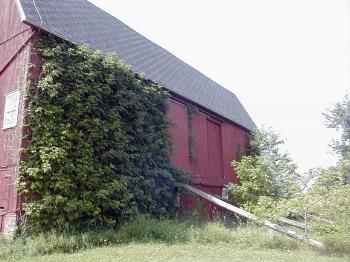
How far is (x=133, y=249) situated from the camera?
7.94 meters

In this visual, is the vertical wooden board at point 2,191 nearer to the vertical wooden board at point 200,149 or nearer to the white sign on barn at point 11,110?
the white sign on barn at point 11,110

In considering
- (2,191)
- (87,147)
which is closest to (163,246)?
(87,147)

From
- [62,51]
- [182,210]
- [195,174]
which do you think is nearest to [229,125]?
[195,174]

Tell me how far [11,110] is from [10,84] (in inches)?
37.0

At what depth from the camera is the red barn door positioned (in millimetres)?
17719

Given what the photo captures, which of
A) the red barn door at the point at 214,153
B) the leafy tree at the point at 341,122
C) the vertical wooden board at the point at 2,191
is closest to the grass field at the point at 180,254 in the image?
the vertical wooden board at the point at 2,191

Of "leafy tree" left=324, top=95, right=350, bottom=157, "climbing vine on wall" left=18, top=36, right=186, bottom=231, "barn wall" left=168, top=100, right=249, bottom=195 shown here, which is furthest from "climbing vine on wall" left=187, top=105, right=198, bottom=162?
"leafy tree" left=324, top=95, right=350, bottom=157

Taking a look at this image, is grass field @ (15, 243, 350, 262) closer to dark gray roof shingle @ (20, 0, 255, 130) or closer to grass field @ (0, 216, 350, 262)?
grass field @ (0, 216, 350, 262)

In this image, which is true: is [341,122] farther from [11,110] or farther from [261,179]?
[11,110]

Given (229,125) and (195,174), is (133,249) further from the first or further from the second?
(229,125)

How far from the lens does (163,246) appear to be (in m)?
8.35

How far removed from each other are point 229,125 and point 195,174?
17.7 feet

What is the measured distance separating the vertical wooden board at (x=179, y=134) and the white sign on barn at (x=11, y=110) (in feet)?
19.8

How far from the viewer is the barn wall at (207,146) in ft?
49.5
